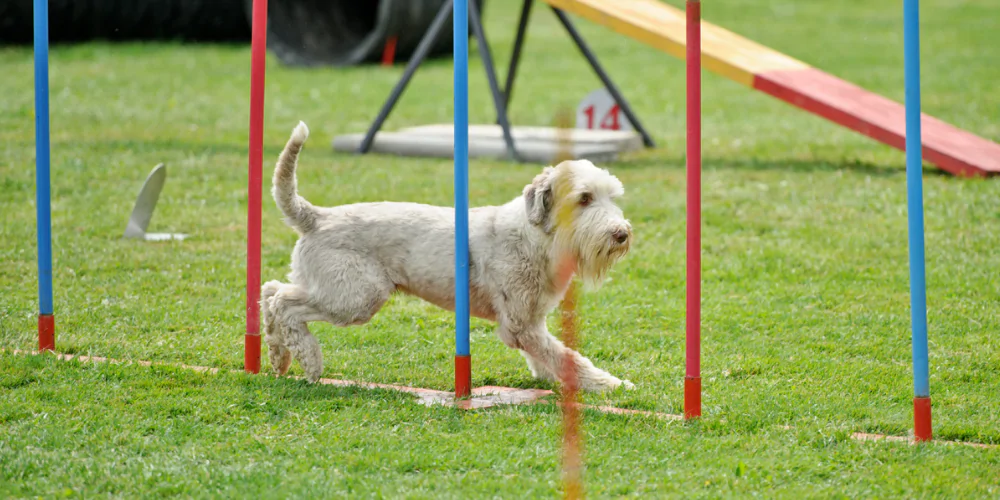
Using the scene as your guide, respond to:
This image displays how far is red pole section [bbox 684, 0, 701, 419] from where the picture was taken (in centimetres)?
475

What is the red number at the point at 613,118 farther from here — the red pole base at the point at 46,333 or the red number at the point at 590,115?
the red pole base at the point at 46,333

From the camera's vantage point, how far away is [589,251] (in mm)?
5359

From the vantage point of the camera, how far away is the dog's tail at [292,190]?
536 centimetres

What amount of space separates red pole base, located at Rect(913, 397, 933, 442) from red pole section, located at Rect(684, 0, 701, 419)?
0.89 metres

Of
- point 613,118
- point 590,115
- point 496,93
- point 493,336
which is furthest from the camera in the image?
point 590,115

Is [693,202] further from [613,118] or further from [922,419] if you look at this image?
[613,118]

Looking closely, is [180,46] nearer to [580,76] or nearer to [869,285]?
[580,76]

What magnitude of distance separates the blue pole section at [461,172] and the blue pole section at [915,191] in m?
1.86

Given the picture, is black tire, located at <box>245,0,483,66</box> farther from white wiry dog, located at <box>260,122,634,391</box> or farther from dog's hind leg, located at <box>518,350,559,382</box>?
dog's hind leg, located at <box>518,350,559,382</box>

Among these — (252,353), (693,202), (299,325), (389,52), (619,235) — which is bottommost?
(252,353)

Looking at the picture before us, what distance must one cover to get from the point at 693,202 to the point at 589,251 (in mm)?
705

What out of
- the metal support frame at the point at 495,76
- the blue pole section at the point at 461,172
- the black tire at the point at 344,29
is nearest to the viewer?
the blue pole section at the point at 461,172

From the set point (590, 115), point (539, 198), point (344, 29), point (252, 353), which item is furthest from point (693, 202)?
point (344, 29)

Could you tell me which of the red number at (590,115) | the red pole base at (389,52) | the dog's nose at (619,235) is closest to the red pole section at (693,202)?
the dog's nose at (619,235)
